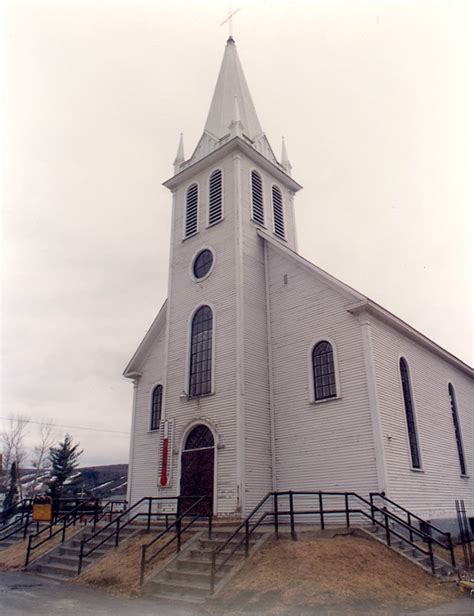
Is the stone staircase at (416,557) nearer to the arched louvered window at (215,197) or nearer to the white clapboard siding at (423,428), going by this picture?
the white clapboard siding at (423,428)

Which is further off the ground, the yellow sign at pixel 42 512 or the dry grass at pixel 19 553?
the yellow sign at pixel 42 512

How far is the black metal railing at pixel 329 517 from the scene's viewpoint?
419 inches

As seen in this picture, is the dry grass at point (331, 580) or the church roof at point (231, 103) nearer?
the dry grass at point (331, 580)

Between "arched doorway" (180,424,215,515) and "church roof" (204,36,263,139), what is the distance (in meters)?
13.7

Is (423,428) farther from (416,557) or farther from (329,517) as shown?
(416,557)

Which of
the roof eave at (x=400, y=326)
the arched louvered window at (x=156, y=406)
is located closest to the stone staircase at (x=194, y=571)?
the roof eave at (x=400, y=326)

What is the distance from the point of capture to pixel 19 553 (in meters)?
15.0

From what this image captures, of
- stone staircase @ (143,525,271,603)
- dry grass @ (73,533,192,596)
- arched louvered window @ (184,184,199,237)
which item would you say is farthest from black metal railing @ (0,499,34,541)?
arched louvered window @ (184,184,199,237)

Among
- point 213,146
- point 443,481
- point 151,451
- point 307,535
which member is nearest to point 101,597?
point 307,535

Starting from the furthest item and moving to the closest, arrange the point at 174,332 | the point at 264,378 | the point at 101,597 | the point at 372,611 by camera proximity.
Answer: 1. the point at 174,332
2. the point at 264,378
3. the point at 101,597
4. the point at 372,611

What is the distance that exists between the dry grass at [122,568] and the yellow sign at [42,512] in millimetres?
4687

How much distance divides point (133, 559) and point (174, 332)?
9.55m

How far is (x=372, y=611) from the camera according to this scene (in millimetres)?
8062

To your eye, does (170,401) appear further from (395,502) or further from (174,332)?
(395,502)
